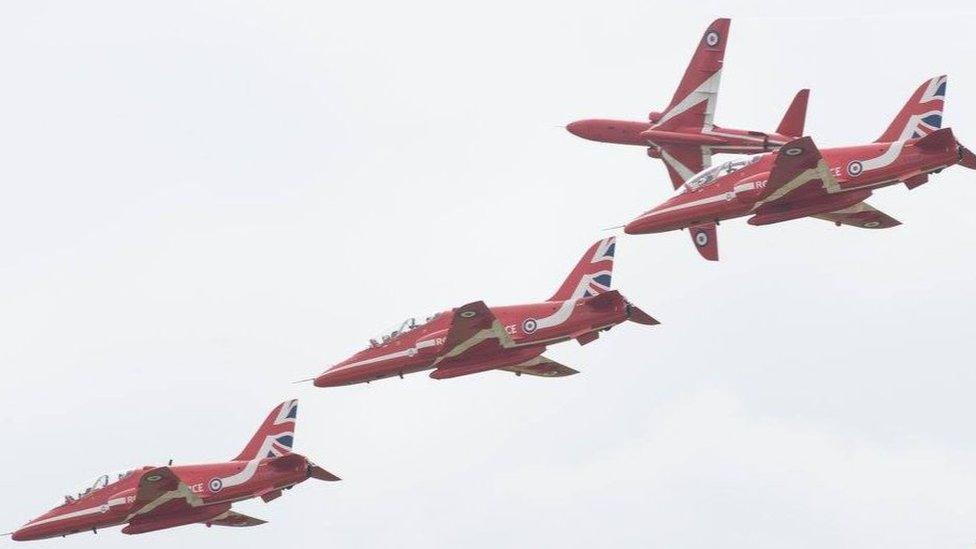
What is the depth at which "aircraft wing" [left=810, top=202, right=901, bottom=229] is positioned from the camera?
117m

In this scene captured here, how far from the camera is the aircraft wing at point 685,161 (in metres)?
127

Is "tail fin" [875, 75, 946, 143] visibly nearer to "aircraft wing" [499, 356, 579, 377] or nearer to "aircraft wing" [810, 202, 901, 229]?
"aircraft wing" [810, 202, 901, 229]

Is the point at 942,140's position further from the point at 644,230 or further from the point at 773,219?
the point at 644,230

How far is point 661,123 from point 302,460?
104 ft

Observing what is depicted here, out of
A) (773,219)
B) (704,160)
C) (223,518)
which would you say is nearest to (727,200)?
(773,219)

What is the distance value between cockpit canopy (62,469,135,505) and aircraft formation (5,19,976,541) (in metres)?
0.09

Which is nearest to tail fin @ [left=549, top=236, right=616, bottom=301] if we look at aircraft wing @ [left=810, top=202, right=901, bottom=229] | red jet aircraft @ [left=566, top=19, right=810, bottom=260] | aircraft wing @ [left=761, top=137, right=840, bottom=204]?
aircraft wing @ [left=761, top=137, right=840, bottom=204]

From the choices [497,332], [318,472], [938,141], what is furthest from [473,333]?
[938,141]

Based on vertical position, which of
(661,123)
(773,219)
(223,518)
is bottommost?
(223,518)

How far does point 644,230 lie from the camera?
11281 cm

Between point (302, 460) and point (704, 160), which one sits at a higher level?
point (704, 160)

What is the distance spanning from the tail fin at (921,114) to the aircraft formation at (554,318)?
5 cm

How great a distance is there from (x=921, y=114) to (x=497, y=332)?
22.8m

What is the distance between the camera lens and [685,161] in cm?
12788
